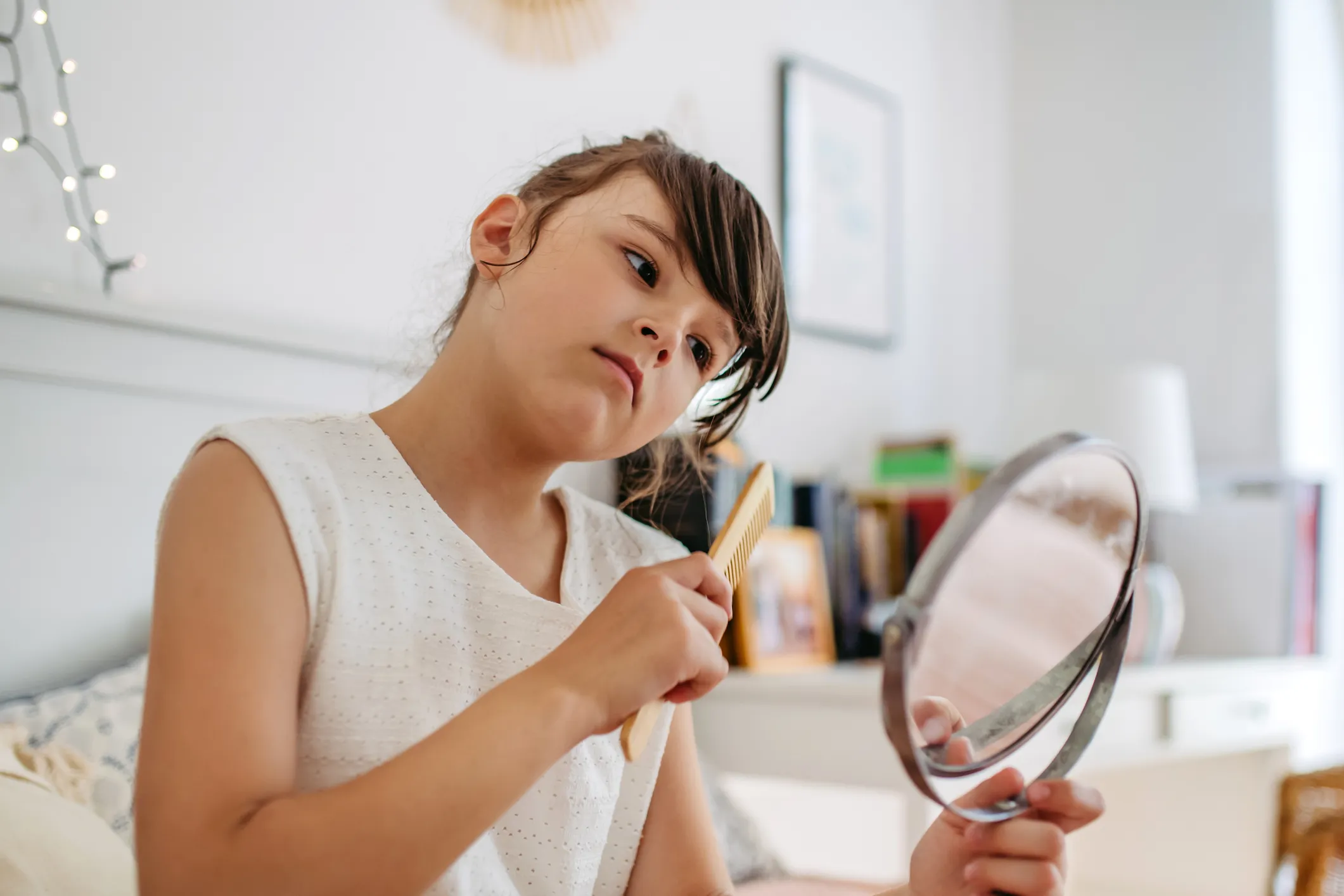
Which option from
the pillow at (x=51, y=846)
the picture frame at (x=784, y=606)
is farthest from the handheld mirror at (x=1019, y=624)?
the picture frame at (x=784, y=606)

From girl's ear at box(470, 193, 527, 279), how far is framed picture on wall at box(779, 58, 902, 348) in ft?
4.00

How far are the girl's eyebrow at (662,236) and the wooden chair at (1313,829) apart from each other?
1514mm

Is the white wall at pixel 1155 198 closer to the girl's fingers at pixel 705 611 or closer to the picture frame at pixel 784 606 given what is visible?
the picture frame at pixel 784 606

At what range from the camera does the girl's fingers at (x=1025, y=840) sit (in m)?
0.59

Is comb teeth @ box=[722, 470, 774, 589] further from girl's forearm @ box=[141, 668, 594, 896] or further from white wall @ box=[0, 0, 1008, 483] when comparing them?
white wall @ box=[0, 0, 1008, 483]

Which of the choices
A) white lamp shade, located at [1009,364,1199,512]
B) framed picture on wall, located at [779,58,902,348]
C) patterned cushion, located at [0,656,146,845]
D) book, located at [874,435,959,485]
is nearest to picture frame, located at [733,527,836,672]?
book, located at [874,435,959,485]

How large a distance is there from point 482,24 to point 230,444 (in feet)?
3.45

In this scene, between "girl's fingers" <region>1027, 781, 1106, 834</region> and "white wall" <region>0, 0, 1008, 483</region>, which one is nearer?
"girl's fingers" <region>1027, 781, 1106, 834</region>

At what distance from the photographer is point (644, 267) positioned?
2.24ft

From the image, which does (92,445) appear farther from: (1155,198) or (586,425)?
(1155,198)

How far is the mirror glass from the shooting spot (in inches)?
19.0

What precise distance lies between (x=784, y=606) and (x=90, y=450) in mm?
976

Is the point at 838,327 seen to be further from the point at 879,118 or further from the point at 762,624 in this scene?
the point at 762,624

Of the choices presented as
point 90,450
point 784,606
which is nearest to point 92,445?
point 90,450
